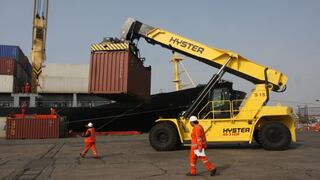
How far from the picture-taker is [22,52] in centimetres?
4422

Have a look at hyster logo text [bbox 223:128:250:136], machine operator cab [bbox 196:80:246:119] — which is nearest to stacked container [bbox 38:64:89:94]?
machine operator cab [bbox 196:80:246:119]

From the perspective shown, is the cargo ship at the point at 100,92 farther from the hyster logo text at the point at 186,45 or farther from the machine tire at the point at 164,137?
the machine tire at the point at 164,137

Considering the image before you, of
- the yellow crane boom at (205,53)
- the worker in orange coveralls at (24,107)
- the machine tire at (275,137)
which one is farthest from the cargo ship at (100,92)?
the machine tire at (275,137)

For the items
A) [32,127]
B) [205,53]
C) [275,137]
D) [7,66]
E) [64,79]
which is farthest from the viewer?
[64,79]

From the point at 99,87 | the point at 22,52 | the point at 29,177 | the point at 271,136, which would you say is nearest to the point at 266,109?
the point at 271,136

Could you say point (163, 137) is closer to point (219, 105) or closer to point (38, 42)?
point (219, 105)

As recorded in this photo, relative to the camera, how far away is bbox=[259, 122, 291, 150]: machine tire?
15734mm

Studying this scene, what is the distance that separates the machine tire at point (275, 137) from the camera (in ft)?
51.6

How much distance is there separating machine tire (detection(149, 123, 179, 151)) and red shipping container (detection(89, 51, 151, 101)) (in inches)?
99.0

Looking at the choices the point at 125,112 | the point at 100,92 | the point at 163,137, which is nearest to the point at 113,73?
the point at 100,92

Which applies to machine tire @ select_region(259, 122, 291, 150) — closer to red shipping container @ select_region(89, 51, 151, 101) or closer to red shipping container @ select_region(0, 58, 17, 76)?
red shipping container @ select_region(89, 51, 151, 101)

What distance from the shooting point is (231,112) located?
16547 millimetres

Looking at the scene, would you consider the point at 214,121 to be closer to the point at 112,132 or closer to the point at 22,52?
the point at 112,132

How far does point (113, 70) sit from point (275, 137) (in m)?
7.42
